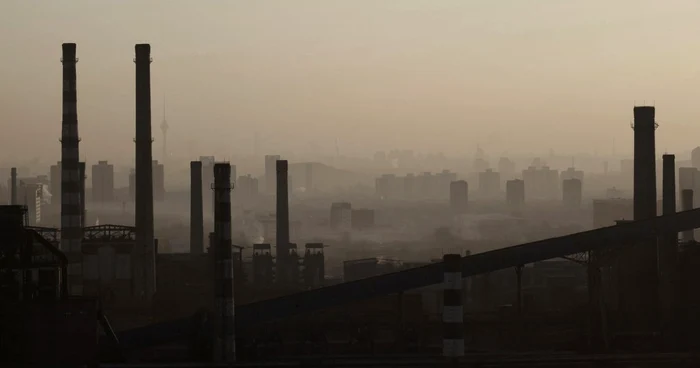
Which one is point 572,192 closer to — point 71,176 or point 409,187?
point 409,187

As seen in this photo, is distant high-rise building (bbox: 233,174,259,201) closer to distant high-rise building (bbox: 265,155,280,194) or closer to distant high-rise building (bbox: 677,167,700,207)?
distant high-rise building (bbox: 265,155,280,194)

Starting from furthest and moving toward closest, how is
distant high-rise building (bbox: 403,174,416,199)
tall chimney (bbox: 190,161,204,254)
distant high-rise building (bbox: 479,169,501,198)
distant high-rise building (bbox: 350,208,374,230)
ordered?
distant high-rise building (bbox: 403,174,416,199)
distant high-rise building (bbox: 479,169,501,198)
distant high-rise building (bbox: 350,208,374,230)
tall chimney (bbox: 190,161,204,254)

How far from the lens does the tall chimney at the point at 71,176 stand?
38062 mm

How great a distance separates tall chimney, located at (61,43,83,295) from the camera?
3806 centimetres

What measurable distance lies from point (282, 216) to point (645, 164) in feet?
78.0

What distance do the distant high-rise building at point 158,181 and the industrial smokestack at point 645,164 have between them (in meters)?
105

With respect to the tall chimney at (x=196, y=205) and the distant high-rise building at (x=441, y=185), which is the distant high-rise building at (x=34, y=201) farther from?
the distant high-rise building at (x=441, y=185)

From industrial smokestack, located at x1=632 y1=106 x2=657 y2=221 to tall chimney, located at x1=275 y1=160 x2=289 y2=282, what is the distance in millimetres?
22432

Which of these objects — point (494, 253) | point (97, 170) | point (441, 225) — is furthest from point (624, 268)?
point (97, 170)

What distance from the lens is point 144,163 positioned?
40312 mm

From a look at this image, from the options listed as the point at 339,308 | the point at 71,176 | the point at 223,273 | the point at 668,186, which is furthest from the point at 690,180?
the point at 223,273

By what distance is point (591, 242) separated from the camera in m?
26.1

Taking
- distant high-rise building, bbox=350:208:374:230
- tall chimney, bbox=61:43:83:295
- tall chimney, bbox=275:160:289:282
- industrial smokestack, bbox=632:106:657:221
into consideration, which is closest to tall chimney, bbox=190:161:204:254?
tall chimney, bbox=275:160:289:282

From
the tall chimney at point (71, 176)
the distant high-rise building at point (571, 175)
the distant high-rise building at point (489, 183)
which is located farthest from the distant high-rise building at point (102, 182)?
the tall chimney at point (71, 176)
